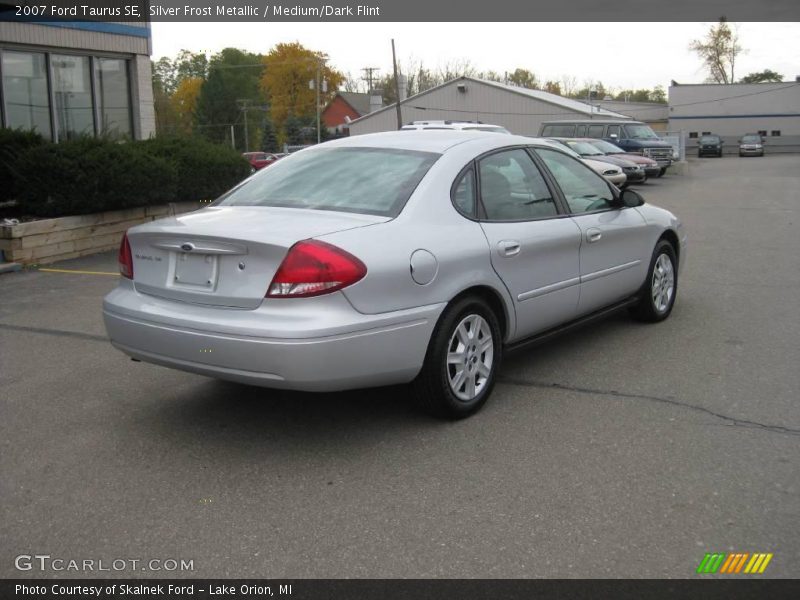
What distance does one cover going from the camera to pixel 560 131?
3031 cm

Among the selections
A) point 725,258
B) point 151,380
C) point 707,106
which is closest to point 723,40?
point 707,106

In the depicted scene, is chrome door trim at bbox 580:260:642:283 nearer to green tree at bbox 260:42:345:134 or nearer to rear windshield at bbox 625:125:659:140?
rear windshield at bbox 625:125:659:140

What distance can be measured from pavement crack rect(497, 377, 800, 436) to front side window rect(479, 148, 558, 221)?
43.1 inches

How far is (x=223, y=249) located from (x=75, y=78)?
1272cm

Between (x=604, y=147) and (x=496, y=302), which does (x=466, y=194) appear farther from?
(x=604, y=147)

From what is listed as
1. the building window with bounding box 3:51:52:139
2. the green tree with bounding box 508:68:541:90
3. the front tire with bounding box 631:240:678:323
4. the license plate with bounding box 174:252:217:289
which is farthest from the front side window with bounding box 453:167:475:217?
the green tree with bounding box 508:68:541:90

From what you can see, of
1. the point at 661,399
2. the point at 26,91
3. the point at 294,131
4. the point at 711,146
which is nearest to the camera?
the point at 661,399

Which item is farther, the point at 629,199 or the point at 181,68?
the point at 181,68

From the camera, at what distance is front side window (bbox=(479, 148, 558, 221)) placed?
5371mm

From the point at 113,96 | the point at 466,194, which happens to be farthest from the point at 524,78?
the point at 466,194

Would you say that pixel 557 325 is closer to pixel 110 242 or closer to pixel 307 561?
pixel 307 561

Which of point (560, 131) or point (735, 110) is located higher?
point (735, 110)

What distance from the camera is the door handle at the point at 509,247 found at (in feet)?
17.0

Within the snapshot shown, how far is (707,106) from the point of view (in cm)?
7756
